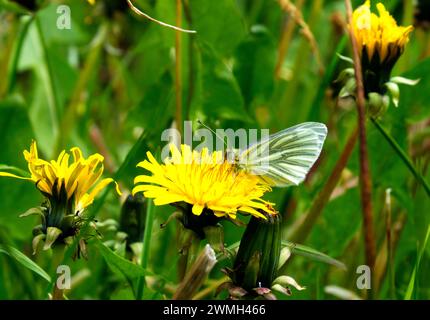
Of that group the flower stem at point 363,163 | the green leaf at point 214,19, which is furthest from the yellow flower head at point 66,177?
the green leaf at point 214,19

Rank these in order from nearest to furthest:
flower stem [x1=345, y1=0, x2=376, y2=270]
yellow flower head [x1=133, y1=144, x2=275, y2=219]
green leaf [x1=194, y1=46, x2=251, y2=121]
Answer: yellow flower head [x1=133, y1=144, x2=275, y2=219] < flower stem [x1=345, y1=0, x2=376, y2=270] < green leaf [x1=194, y1=46, x2=251, y2=121]

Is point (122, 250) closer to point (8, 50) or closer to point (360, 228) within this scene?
point (360, 228)

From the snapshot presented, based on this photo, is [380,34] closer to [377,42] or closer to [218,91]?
[377,42]

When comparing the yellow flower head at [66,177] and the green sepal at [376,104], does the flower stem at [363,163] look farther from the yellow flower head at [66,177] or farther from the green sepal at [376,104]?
the yellow flower head at [66,177]

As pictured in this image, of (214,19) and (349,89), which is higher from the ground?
(214,19)

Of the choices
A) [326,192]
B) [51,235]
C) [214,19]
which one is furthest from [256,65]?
[51,235]

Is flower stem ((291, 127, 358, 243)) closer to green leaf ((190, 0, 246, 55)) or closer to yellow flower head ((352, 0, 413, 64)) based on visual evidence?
yellow flower head ((352, 0, 413, 64))

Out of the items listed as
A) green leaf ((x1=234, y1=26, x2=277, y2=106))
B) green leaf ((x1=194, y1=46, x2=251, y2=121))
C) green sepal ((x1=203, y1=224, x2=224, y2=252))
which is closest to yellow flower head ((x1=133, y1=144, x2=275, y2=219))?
green sepal ((x1=203, y1=224, x2=224, y2=252))
